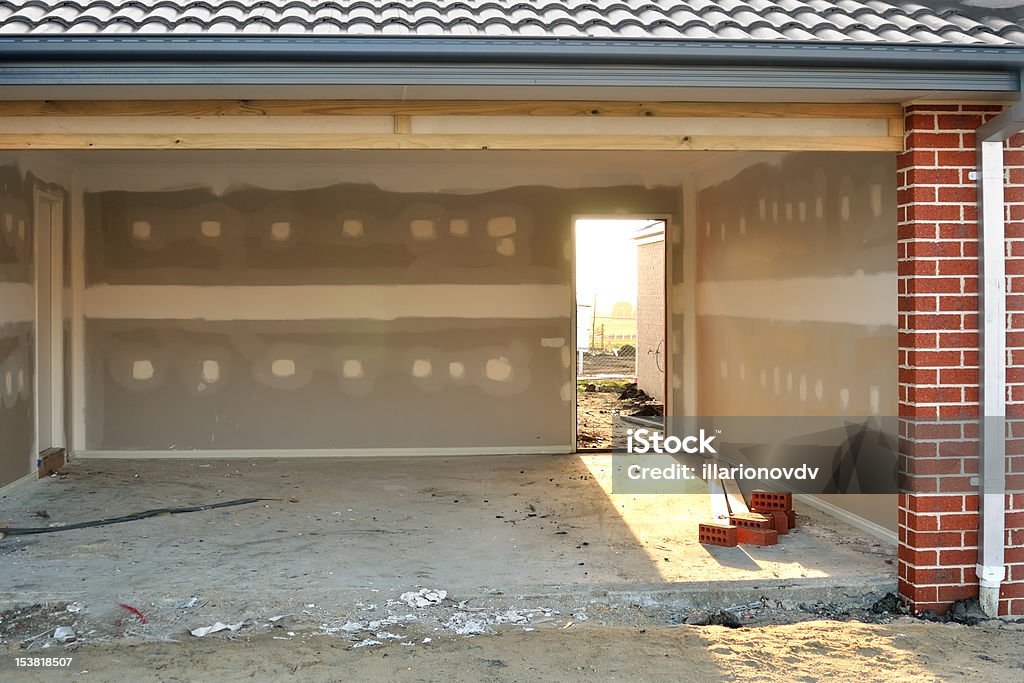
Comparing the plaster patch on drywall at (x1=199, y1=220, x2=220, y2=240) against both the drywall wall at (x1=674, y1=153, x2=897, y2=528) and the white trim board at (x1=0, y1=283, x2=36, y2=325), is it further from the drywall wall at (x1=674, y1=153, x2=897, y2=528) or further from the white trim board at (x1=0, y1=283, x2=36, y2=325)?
the drywall wall at (x1=674, y1=153, x2=897, y2=528)

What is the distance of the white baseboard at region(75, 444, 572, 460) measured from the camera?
8.88 meters

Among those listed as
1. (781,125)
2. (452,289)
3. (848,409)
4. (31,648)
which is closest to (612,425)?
(452,289)

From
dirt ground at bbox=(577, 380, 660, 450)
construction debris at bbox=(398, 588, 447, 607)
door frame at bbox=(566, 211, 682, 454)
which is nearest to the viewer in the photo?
construction debris at bbox=(398, 588, 447, 607)

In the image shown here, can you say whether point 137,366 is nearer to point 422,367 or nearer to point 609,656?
point 422,367

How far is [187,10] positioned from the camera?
398 cm

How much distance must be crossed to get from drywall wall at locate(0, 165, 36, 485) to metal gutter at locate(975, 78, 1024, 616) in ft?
20.7

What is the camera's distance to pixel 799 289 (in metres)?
7.00

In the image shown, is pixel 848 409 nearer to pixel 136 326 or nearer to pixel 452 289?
pixel 452 289

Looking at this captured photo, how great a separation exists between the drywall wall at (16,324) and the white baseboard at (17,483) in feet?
0.11

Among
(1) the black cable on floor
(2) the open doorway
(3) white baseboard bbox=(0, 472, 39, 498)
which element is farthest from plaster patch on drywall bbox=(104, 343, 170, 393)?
(2) the open doorway

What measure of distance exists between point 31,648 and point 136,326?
5115mm

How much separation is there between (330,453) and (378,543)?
331 centimetres

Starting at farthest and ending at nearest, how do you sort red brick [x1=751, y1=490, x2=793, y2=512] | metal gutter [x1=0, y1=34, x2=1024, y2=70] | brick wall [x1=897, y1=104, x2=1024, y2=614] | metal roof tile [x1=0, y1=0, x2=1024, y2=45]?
1. red brick [x1=751, y1=490, x2=793, y2=512]
2. brick wall [x1=897, y1=104, x2=1024, y2=614]
3. metal roof tile [x1=0, y1=0, x2=1024, y2=45]
4. metal gutter [x1=0, y1=34, x2=1024, y2=70]

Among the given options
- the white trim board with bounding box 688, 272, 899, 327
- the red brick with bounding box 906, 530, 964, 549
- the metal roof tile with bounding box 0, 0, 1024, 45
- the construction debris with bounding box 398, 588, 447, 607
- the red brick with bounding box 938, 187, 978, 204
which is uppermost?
the metal roof tile with bounding box 0, 0, 1024, 45
